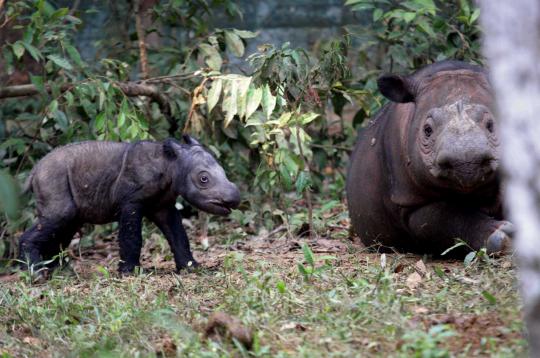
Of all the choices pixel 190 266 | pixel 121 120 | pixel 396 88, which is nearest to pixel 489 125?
pixel 396 88

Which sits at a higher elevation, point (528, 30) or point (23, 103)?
point (528, 30)

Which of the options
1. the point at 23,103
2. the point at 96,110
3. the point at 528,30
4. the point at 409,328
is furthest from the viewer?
the point at 23,103

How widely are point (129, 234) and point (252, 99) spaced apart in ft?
4.41

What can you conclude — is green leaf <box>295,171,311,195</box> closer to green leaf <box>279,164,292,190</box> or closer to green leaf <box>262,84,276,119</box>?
green leaf <box>279,164,292,190</box>

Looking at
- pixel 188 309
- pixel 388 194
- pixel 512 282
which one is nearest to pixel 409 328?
pixel 512 282

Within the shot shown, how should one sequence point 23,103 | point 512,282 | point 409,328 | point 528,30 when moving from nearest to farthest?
point 528,30 < point 409,328 < point 512,282 < point 23,103

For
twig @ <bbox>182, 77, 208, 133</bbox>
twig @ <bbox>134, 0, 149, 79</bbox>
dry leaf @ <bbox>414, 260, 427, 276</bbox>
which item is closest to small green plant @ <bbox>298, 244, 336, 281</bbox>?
dry leaf @ <bbox>414, 260, 427, 276</bbox>

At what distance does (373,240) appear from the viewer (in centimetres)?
709

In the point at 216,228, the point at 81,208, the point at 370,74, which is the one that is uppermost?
the point at 370,74

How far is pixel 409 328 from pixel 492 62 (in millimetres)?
1665

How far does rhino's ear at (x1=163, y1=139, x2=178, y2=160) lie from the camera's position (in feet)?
21.3

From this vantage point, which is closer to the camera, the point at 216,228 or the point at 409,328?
the point at 409,328

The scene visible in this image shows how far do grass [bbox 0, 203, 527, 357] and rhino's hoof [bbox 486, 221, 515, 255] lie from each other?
115 mm

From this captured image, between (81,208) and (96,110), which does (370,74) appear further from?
(81,208)
